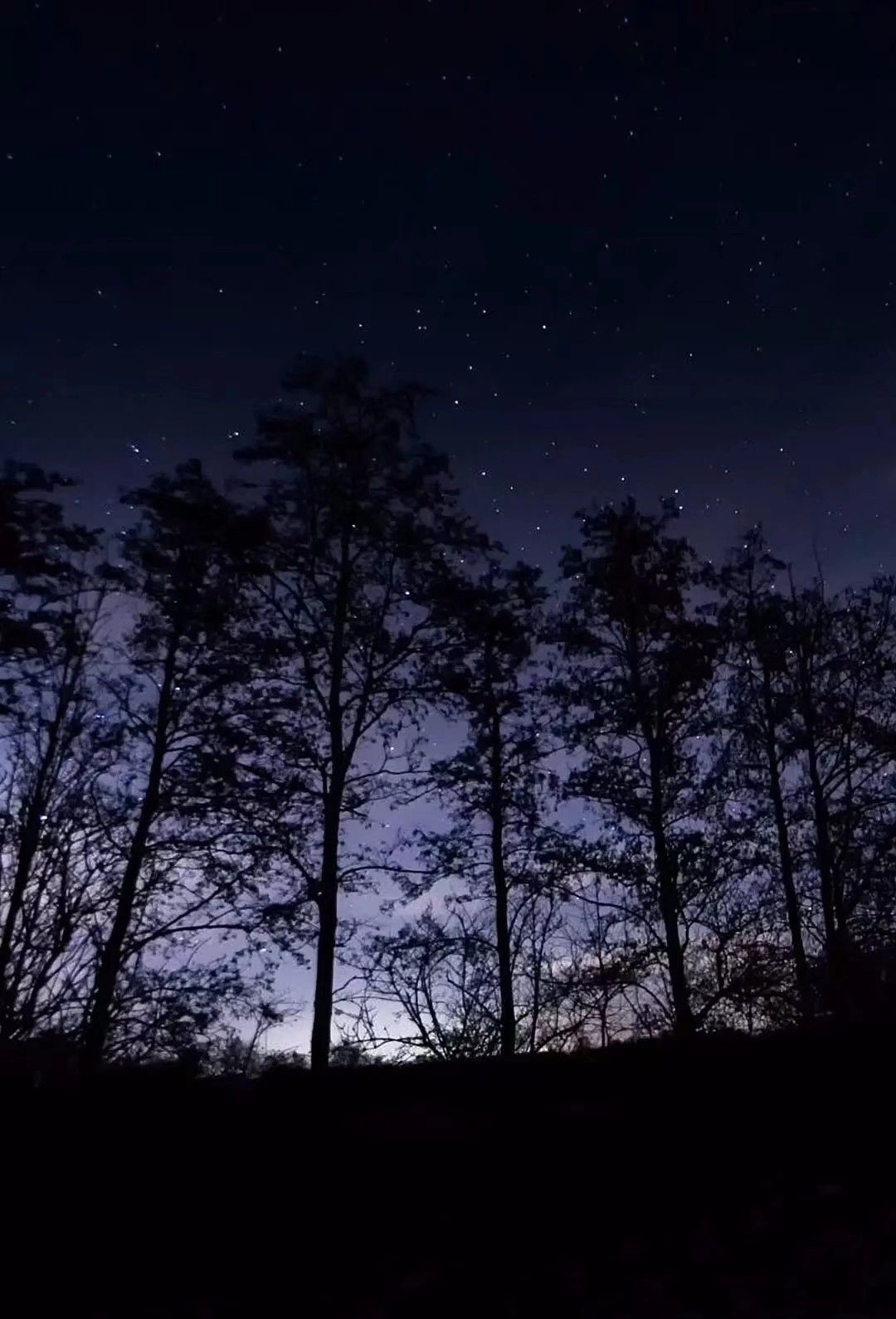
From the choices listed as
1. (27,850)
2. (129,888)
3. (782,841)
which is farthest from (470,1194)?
(782,841)

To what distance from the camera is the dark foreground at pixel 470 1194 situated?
453 centimetres

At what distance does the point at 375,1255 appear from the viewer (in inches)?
194

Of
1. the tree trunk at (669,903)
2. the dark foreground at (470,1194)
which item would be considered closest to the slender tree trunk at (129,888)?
the tree trunk at (669,903)

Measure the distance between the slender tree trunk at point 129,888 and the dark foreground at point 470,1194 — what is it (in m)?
12.6

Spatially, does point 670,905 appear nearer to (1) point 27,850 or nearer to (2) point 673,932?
(2) point 673,932

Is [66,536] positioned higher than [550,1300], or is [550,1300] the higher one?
[66,536]

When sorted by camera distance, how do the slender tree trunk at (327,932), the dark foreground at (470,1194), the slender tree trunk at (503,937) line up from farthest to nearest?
the slender tree trunk at (503,937)
the slender tree trunk at (327,932)
the dark foreground at (470,1194)

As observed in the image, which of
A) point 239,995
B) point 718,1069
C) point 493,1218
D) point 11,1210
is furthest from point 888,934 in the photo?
point 11,1210

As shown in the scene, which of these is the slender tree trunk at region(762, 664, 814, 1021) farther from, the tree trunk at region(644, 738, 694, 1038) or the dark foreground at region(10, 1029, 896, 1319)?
the dark foreground at region(10, 1029, 896, 1319)

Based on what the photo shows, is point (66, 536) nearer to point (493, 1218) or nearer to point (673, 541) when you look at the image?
point (673, 541)

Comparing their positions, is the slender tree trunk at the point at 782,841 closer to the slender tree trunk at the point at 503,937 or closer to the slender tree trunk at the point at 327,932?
the slender tree trunk at the point at 503,937

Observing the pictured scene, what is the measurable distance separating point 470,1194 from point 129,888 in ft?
49.7

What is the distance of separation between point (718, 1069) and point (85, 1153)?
3.91m

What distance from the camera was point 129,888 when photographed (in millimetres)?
18969
